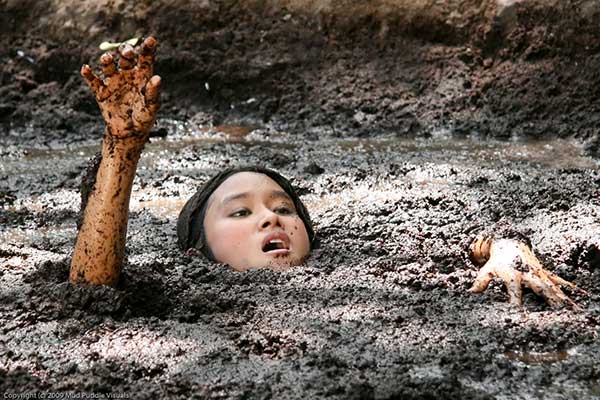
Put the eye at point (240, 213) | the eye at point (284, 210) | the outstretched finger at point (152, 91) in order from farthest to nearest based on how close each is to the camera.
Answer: the eye at point (284, 210) → the eye at point (240, 213) → the outstretched finger at point (152, 91)

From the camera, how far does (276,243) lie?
14.7 ft

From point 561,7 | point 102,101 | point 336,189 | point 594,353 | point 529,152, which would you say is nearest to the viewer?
point 594,353

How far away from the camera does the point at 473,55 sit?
7875 millimetres

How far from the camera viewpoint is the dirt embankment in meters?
7.41

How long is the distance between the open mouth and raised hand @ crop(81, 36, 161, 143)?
1084mm

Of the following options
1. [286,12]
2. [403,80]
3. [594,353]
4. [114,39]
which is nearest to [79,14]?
[114,39]

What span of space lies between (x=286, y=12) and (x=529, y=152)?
282 centimetres

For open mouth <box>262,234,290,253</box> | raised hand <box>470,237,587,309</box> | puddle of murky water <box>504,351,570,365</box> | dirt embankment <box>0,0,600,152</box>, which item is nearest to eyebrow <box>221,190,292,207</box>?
open mouth <box>262,234,290,253</box>

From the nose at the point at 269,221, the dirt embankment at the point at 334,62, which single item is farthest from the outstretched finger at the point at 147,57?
the dirt embankment at the point at 334,62

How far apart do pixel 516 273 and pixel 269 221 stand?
3.91 ft

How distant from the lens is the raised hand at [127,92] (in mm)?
3447

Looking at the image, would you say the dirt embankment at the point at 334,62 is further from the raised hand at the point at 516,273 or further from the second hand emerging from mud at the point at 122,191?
the second hand emerging from mud at the point at 122,191

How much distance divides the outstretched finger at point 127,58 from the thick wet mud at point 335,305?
2.88ft

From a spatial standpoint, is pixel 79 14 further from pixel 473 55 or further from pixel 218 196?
pixel 218 196
